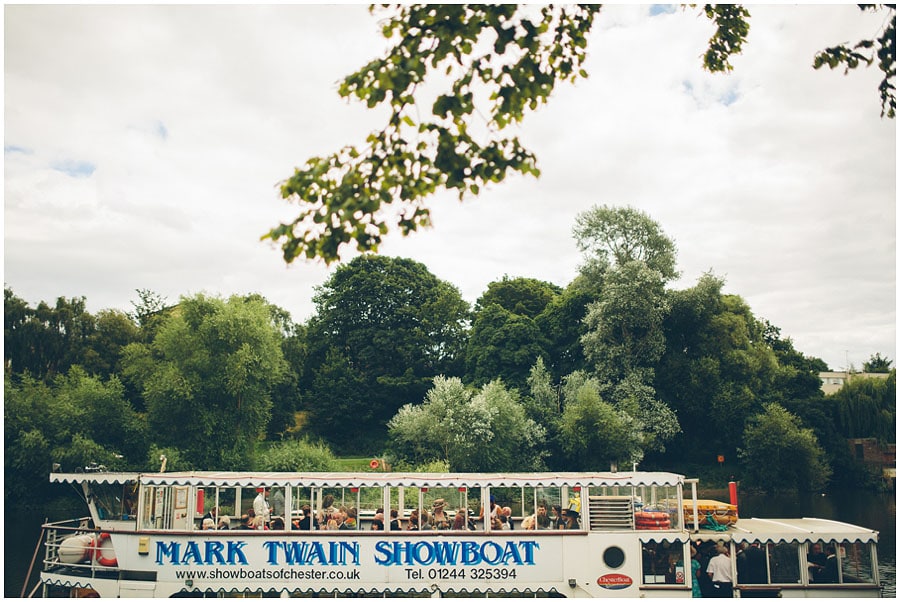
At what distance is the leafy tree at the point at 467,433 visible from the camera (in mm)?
37281

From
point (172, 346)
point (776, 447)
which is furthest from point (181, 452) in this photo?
point (776, 447)

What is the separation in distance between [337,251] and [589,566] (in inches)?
472

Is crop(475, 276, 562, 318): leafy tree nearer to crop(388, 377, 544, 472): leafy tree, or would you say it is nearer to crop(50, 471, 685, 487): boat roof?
crop(388, 377, 544, 472): leafy tree

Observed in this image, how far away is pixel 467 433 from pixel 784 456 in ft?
66.0

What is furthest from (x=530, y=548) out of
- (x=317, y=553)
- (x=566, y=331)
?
(x=566, y=331)

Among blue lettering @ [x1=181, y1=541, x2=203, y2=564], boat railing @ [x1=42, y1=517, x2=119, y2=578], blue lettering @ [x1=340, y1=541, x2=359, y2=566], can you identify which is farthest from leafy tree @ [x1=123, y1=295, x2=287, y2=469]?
blue lettering @ [x1=340, y1=541, x2=359, y2=566]

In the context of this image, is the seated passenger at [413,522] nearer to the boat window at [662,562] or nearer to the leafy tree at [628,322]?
the boat window at [662,562]

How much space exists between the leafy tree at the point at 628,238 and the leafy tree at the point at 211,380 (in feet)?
72.5

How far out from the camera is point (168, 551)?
52.1ft

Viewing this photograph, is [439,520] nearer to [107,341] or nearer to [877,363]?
[107,341]

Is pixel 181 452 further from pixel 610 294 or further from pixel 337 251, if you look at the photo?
pixel 337 251

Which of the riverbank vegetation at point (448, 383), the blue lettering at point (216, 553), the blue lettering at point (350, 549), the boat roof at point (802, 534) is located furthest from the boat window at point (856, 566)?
the riverbank vegetation at point (448, 383)

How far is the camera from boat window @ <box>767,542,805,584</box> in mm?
16344

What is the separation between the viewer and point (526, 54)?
7.23 meters
